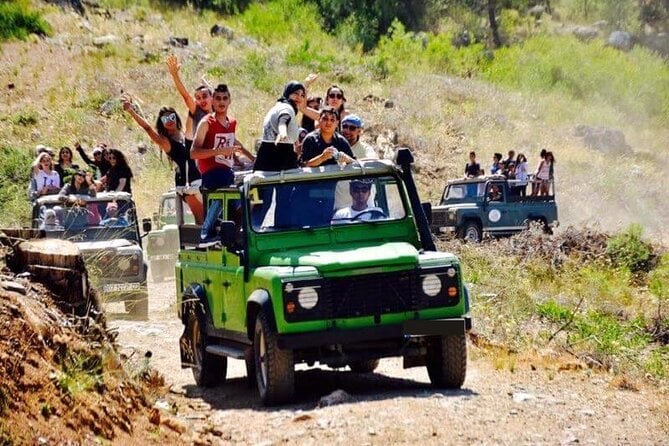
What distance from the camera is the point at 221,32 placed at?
183ft

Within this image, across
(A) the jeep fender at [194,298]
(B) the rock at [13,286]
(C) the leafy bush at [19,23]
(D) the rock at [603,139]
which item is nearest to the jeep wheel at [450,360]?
(A) the jeep fender at [194,298]

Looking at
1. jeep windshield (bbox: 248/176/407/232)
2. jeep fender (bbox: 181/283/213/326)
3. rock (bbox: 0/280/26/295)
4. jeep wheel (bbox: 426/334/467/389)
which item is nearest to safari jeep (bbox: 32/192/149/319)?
jeep fender (bbox: 181/283/213/326)

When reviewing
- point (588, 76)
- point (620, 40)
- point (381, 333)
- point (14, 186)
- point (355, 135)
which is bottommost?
point (381, 333)

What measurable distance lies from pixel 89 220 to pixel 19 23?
33324 mm

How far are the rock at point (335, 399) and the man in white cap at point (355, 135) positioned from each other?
334cm

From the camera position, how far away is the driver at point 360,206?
11.0 m

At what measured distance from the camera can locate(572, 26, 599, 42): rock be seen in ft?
240

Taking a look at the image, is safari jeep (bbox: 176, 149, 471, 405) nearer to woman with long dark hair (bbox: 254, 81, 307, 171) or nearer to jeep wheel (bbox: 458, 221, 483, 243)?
woman with long dark hair (bbox: 254, 81, 307, 171)

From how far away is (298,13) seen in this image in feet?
210

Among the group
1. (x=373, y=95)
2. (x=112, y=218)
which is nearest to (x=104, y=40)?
(x=373, y=95)

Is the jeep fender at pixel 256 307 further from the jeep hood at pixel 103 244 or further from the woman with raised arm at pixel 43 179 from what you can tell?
the woman with raised arm at pixel 43 179

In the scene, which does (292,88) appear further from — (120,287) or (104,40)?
(104,40)

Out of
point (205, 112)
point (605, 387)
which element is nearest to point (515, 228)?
point (205, 112)

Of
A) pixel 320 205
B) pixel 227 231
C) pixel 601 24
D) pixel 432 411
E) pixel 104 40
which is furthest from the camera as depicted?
pixel 601 24
